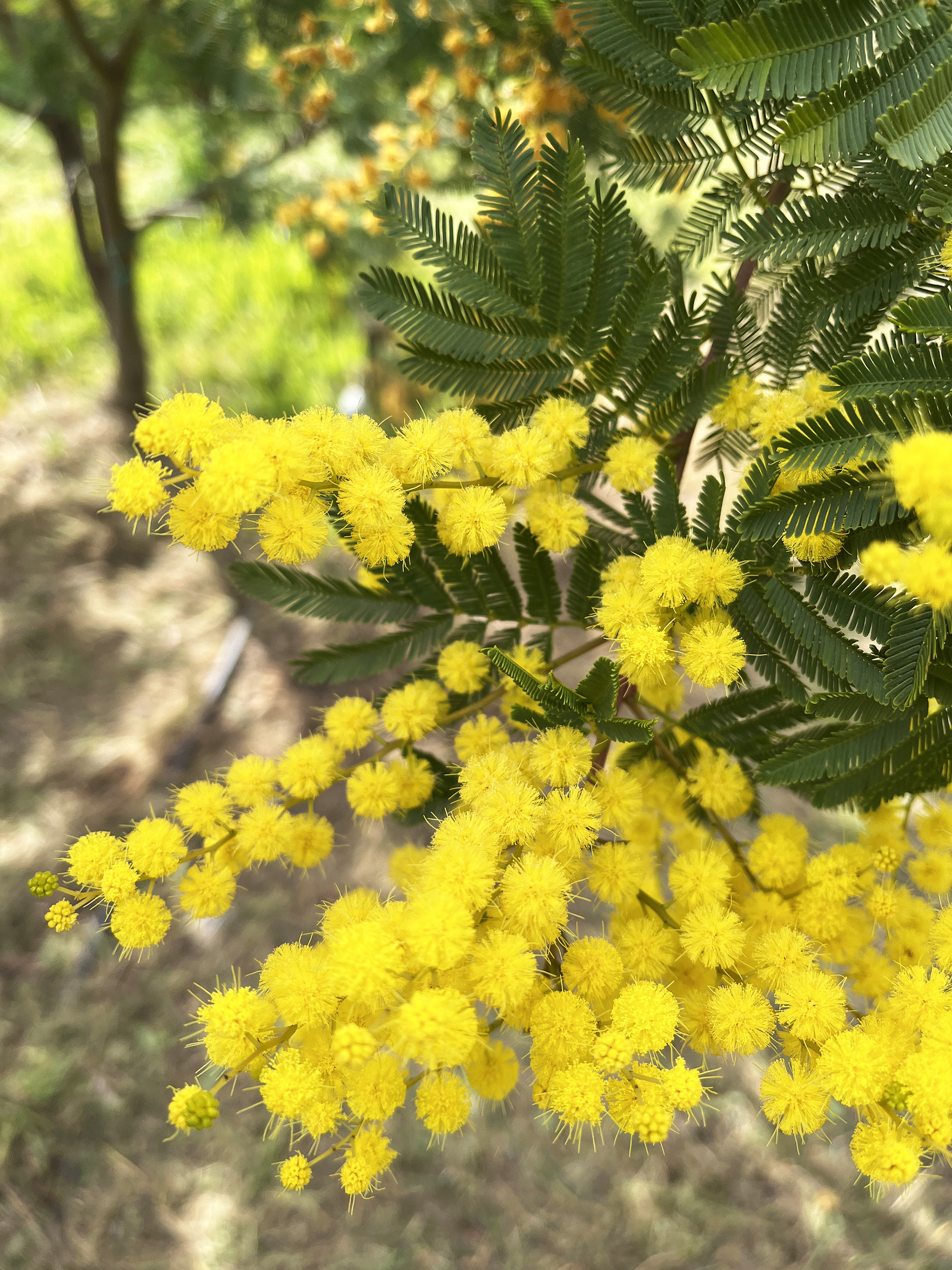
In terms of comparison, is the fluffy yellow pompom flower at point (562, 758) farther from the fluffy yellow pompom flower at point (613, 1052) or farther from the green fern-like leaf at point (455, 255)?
the green fern-like leaf at point (455, 255)

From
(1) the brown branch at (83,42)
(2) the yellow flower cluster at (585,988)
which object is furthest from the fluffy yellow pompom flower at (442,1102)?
(1) the brown branch at (83,42)

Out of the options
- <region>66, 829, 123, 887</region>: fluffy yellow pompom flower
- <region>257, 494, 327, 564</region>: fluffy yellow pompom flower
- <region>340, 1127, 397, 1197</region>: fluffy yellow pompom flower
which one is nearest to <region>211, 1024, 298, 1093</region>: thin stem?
<region>340, 1127, 397, 1197</region>: fluffy yellow pompom flower

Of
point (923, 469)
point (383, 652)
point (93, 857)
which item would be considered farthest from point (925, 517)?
point (93, 857)

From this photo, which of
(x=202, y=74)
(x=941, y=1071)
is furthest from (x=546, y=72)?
(x=941, y=1071)

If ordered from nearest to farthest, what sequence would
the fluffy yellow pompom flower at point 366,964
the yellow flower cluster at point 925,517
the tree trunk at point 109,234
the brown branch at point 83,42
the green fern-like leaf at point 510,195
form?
the yellow flower cluster at point 925,517
the fluffy yellow pompom flower at point 366,964
the green fern-like leaf at point 510,195
the brown branch at point 83,42
the tree trunk at point 109,234

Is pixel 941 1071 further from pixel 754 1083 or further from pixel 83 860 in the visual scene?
pixel 754 1083

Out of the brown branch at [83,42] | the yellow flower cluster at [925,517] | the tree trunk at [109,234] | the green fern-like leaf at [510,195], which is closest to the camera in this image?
the yellow flower cluster at [925,517]
